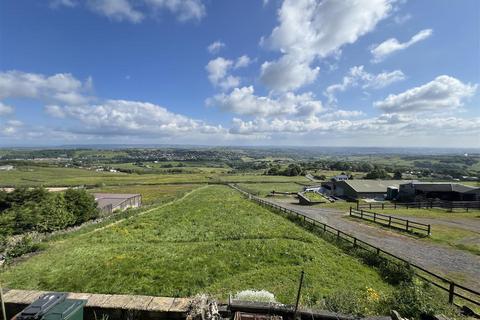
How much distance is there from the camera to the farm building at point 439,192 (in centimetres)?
4147

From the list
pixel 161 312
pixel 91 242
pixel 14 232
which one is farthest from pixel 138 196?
pixel 161 312

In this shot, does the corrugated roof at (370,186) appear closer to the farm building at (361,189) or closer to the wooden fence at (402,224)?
the farm building at (361,189)

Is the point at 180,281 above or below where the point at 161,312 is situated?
below

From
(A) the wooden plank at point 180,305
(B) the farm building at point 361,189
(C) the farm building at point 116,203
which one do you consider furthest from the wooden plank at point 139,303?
(B) the farm building at point 361,189

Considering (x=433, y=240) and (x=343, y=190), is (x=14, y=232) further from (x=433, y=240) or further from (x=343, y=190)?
(x=343, y=190)

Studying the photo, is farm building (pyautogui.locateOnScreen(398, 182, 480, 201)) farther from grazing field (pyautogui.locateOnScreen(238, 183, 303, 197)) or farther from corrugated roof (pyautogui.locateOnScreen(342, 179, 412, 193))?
grazing field (pyautogui.locateOnScreen(238, 183, 303, 197))

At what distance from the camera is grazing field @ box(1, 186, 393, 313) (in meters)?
11.8

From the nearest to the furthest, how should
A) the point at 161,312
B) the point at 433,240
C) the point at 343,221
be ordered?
the point at 161,312 < the point at 433,240 < the point at 343,221

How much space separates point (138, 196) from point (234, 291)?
150 ft

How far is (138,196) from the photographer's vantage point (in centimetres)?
5259

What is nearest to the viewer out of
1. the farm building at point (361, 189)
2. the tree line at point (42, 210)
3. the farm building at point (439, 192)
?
the tree line at point (42, 210)

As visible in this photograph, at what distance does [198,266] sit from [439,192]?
4492cm

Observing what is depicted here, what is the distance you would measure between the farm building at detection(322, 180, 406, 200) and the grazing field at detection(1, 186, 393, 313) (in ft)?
107

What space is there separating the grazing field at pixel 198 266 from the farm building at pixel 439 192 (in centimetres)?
3255
